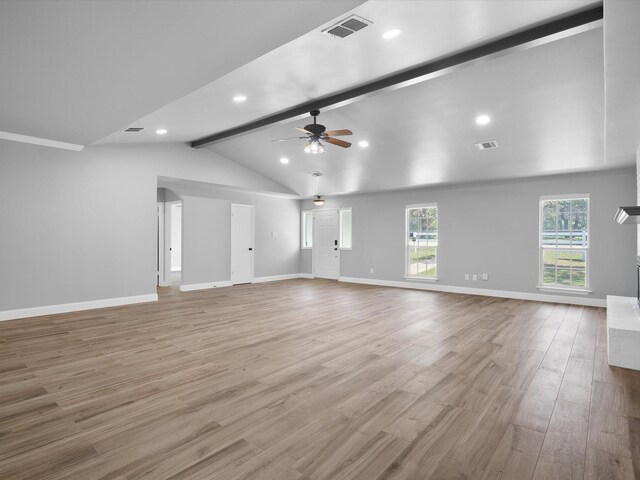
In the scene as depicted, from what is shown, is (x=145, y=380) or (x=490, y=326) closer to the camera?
(x=145, y=380)

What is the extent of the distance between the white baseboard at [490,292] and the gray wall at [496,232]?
0.10 meters

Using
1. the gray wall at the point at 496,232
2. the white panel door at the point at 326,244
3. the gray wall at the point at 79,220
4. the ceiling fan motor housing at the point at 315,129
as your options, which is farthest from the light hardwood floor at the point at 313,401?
the white panel door at the point at 326,244

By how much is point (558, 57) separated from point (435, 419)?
13.2 ft

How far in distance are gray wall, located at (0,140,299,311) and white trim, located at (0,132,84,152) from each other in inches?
3.5

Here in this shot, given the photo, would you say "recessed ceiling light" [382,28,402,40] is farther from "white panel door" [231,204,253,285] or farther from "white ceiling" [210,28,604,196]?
"white panel door" [231,204,253,285]

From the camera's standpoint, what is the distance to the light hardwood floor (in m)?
1.90

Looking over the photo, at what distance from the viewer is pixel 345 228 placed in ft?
34.0

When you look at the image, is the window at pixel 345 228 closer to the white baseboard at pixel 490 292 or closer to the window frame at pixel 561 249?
the white baseboard at pixel 490 292

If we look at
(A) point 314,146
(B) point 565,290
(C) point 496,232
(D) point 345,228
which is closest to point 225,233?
(D) point 345,228

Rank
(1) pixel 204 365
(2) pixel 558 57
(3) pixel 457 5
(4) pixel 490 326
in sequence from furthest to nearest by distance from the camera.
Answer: (4) pixel 490 326 → (2) pixel 558 57 → (1) pixel 204 365 → (3) pixel 457 5

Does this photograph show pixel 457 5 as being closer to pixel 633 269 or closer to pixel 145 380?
pixel 145 380

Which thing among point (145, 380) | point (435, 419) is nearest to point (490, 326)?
point (435, 419)

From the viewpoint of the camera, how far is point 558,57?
3830 mm

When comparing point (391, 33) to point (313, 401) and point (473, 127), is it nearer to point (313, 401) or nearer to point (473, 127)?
point (473, 127)
